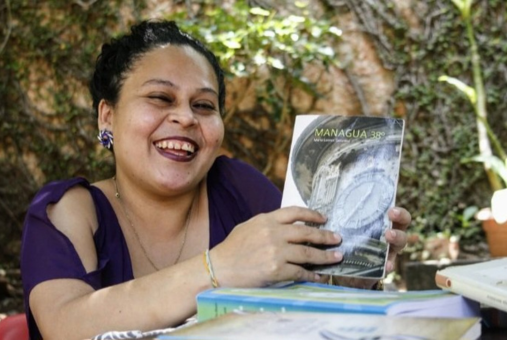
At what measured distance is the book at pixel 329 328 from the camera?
33.8 inches

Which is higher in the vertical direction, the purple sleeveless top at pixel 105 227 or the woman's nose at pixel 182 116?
the woman's nose at pixel 182 116

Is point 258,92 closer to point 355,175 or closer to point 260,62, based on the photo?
point 260,62

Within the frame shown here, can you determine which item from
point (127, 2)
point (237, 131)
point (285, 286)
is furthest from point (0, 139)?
point (285, 286)

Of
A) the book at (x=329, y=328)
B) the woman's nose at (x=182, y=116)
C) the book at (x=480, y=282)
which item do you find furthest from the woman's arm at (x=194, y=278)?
the woman's nose at (x=182, y=116)

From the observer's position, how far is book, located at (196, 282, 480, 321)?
3.36 feet

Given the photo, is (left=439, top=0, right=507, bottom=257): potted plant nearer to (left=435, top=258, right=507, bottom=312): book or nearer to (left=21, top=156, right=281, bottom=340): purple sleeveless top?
(left=21, top=156, right=281, bottom=340): purple sleeveless top

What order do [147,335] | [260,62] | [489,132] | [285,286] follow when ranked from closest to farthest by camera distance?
1. [147,335]
2. [285,286]
3. [260,62]
4. [489,132]

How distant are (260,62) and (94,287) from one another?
345 cm

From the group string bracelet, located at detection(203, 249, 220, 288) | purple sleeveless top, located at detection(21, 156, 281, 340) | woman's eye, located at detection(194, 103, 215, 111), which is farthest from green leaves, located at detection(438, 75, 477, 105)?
string bracelet, located at detection(203, 249, 220, 288)

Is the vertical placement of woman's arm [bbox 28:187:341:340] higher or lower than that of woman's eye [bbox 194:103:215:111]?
lower

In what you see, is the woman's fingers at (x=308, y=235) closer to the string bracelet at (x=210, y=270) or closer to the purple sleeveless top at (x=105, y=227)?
the string bracelet at (x=210, y=270)

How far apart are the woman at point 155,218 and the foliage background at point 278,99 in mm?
3540

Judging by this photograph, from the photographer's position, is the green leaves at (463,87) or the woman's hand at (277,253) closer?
the woman's hand at (277,253)

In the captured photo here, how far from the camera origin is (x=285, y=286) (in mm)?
1358
